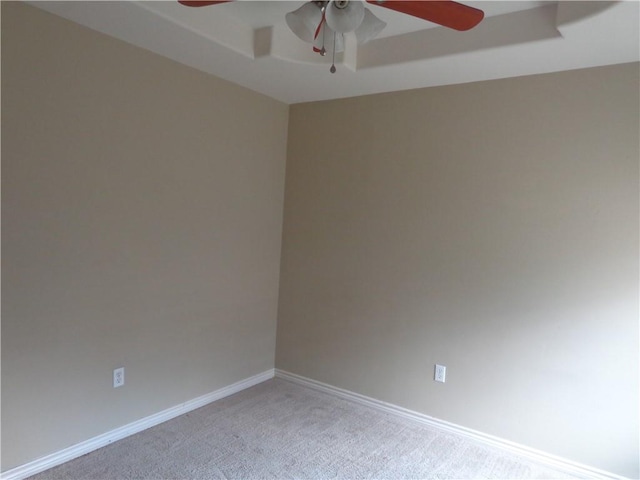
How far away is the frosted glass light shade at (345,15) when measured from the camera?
64.1 inches

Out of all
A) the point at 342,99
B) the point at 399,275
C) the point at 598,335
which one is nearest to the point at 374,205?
the point at 399,275

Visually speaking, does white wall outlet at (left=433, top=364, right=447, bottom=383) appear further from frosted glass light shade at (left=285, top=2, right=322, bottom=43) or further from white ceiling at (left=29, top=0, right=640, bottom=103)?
frosted glass light shade at (left=285, top=2, right=322, bottom=43)

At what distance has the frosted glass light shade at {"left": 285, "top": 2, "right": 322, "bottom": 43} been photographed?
66.9 inches

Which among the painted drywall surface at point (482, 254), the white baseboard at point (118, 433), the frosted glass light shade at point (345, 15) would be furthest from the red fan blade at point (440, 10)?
the white baseboard at point (118, 433)

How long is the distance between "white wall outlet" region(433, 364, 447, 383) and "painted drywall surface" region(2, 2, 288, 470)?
140 centimetres

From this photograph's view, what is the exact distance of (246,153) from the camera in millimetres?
3270

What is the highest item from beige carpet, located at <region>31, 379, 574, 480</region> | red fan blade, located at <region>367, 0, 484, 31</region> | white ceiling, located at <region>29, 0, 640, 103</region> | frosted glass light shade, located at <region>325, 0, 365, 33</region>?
white ceiling, located at <region>29, 0, 640, 103</region>

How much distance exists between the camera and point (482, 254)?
277 cm

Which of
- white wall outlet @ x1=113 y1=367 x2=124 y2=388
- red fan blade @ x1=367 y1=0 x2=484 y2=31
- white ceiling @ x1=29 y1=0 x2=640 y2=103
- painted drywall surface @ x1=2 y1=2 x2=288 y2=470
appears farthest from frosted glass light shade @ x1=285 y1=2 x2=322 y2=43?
white wall outlet @ x1=113 y1=367 x2=124 y2=388

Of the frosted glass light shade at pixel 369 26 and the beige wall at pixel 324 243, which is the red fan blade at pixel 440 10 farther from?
the beige wall at pixel 324 243

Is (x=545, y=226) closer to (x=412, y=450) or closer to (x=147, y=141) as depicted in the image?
(x=412, y=450)

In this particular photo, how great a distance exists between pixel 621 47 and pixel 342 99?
1732 millimetres

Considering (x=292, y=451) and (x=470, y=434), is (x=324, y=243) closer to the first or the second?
(x=292, y=451)

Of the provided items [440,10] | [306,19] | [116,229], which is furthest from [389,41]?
[116,229]
